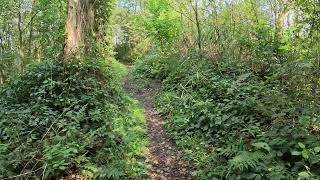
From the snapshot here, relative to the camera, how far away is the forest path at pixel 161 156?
5488mm

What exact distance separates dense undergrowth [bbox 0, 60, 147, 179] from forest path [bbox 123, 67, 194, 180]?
0.23m

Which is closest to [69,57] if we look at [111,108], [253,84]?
[111,108]

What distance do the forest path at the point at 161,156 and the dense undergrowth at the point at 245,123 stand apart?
198 millimetres

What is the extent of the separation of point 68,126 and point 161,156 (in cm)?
189

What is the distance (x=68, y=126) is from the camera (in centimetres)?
570

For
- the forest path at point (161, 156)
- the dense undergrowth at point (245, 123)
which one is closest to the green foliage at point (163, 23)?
the dense undergrowth at point (245, 123)

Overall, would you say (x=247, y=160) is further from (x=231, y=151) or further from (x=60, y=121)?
(x=60, y=121)

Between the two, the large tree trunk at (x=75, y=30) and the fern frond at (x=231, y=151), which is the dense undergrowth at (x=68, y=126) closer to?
the large tree trunk at (x=75, y=30)

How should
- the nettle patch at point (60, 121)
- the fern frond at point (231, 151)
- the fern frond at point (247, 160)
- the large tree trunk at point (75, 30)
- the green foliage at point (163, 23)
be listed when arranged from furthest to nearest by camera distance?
the green foliage at point (163, 23), the large tree trunk at point (75, 30), the fern frond at point (231, 151), the nettle patch at point (60, 121), the fern frond at point (247, 160)

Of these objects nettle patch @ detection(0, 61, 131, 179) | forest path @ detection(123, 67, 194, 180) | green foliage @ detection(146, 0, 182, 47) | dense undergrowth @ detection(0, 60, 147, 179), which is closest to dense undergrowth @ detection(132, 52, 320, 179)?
forest path @ detection(123, 67, 194, 180)

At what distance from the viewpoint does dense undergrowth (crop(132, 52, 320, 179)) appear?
14.7 ft

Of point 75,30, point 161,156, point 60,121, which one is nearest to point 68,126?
point 60,121

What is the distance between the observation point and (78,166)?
16.2ft

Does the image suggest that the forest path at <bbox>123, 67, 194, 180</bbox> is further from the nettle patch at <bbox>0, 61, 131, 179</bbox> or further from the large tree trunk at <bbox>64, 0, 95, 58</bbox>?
the large tree trunk at <bbox>64, 0, 95, 58</bbox>
